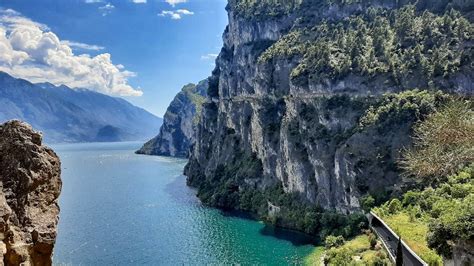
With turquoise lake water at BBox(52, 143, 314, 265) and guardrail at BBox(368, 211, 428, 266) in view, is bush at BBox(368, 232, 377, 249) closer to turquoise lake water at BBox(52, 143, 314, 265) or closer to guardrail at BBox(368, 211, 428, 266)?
guardrail at BBox(368, 211, 428, 266)

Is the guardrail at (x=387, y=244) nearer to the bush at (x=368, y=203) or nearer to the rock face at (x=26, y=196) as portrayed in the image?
the bush at (x=368, y=203)

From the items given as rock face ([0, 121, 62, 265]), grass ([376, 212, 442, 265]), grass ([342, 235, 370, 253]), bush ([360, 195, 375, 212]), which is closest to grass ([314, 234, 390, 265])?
grass ([342, 235, 370, 253])

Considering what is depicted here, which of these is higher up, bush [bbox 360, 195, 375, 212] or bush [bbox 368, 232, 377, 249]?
bush [bbox 360, 195, 375, 212]

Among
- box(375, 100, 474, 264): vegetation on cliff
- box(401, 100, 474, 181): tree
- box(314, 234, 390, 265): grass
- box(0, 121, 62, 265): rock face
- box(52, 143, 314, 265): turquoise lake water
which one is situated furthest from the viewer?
box(52, 143, 314, 265): turquoise lake water

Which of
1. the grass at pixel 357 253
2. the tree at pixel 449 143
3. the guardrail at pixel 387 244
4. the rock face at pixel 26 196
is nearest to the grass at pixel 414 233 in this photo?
the guardrail at pixel 387 244

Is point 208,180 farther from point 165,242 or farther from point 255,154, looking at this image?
point 165,242

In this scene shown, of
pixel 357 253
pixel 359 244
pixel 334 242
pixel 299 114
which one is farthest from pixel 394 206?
pixel 299 114
